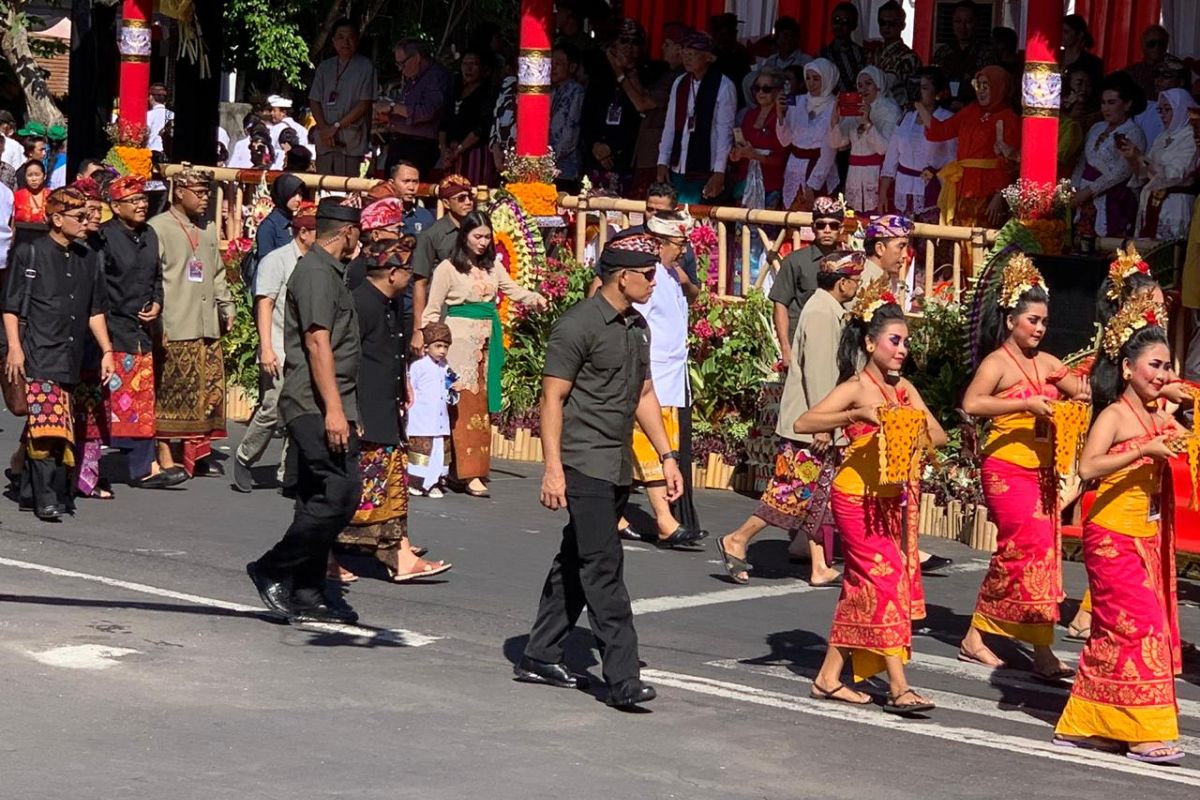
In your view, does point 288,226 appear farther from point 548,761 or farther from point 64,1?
point 64,1

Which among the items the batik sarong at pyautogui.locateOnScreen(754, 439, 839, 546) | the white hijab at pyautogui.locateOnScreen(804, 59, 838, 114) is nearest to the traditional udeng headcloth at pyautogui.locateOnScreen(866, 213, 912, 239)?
the batik sarong at pyautogui.locateOnScreen(754, 439, 839, 546)

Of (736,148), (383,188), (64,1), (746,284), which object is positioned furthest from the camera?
(64,1)

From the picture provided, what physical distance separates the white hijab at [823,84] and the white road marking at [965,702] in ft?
26.1

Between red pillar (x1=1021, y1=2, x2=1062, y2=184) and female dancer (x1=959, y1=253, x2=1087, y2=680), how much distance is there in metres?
4.09

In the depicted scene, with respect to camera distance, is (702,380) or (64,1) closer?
(702,380)

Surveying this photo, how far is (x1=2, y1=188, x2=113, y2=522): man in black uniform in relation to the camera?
11.9 metres

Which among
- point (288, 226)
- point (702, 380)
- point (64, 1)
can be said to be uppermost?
point (64, 1)

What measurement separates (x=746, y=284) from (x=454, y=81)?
5499 millimetres

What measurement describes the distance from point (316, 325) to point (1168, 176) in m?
6.44

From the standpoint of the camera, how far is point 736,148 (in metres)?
16.7

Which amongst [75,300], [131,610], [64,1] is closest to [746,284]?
[75,300]

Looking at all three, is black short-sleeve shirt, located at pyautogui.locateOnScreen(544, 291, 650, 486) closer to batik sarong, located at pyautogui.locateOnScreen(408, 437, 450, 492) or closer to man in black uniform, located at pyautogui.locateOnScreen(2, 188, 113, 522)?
man in black uniform, located at pyautogui.locateOnScreen(2, 188, 113, 522)

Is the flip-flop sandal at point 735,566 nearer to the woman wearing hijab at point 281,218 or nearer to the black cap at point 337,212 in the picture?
the black cap at point 337,212

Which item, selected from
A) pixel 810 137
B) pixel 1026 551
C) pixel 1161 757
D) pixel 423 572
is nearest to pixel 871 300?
pixel 1026 551
